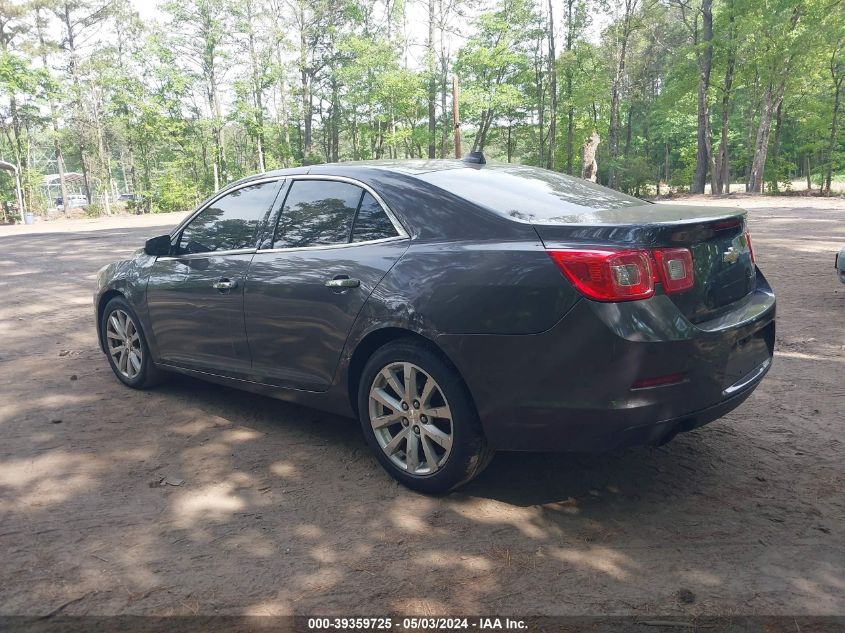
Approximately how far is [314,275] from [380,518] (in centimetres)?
136

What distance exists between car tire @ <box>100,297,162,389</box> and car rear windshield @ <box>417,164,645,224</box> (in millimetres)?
2771

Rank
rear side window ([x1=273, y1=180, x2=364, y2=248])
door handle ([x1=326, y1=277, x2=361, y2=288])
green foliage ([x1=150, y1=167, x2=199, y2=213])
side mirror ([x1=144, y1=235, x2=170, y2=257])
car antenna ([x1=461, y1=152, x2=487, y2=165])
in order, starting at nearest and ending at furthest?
door handle ([x1=326, y1=277, x2=361, y2=288])
rear side window ([x1=273, y1=180, x2=364, y2=248])
car antenna ([x1=461, y1=152, x2=487, y2=165])
side mirror ([x1=144, y1=235, x2=170, y2=257])
green foliage ([x1=150, y1=167, x2=199, y2=213])

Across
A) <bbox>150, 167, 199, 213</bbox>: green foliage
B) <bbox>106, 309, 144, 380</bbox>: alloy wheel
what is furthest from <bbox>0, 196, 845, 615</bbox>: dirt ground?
<bbox>150, 167, 199, 213</bbox>: green foliage

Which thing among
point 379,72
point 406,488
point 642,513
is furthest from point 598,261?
point 379,72

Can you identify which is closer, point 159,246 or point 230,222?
point 230,222

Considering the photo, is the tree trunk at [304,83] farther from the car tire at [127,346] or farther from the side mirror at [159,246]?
the side mirror at [159,246]

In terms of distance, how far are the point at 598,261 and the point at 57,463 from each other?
10.8 ft

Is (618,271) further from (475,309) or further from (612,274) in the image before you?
(475,309)

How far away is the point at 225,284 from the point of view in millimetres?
4160

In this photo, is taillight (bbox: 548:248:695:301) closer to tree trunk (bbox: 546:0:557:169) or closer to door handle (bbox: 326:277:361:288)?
door handle (bbox: 326:277:361:288)

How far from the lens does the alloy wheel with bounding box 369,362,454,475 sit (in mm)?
3201

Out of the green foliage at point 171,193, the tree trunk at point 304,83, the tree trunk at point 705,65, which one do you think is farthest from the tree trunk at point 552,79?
the green foliage at point 171,193

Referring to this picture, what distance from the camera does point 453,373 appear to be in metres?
3.10

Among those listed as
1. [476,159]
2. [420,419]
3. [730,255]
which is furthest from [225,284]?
[730,255]
